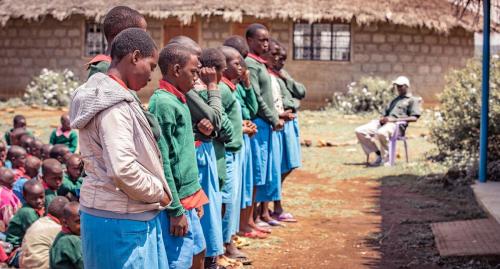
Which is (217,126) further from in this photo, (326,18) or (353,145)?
(326,18)

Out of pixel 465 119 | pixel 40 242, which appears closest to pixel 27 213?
pixel 40 242

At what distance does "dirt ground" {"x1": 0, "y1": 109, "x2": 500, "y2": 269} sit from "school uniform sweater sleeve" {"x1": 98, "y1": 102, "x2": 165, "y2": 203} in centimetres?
292

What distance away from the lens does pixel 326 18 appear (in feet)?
64.3

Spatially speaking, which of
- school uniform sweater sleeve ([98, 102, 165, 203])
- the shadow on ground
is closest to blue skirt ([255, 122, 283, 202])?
the shadow on ground

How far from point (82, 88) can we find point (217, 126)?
1634 mm

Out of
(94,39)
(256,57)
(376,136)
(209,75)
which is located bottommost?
(376,136)

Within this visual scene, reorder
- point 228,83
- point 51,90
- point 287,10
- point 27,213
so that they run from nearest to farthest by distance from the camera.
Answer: point 228,83
point 27,213
point 287,10
point 51,90

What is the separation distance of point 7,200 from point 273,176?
2.33 m

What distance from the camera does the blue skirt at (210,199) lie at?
4.94 meters

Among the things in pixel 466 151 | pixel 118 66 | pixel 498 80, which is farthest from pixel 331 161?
pixel 118 66

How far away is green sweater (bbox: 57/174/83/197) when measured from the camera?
269 inches

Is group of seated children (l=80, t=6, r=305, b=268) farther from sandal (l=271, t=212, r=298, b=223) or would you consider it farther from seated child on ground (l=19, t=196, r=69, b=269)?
seated child on ground (l=19, t=196, r=69, b=269)

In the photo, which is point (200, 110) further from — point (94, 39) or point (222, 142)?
point (94, 39)

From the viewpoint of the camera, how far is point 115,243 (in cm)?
350
